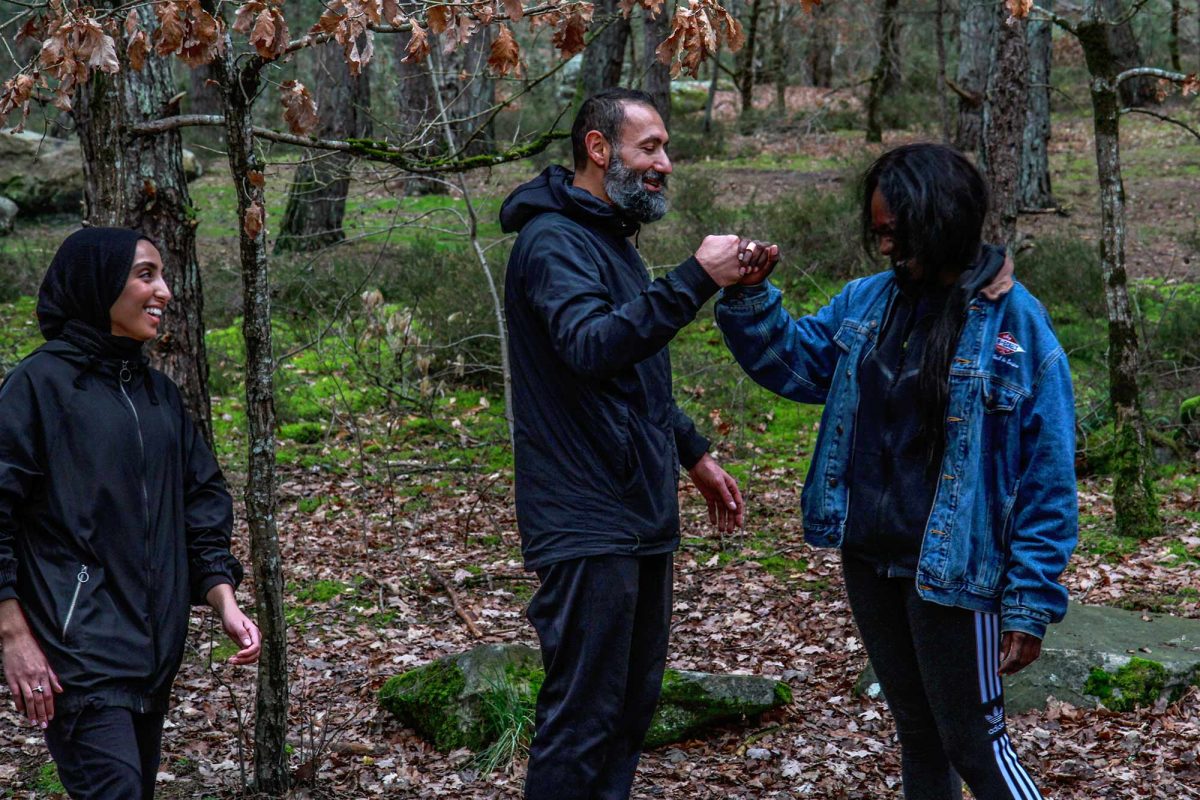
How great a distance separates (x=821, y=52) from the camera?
33938 millimetres

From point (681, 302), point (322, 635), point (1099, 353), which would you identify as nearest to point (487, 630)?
point (322, 635)

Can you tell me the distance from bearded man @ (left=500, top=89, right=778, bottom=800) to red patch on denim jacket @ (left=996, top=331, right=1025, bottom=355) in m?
0.63

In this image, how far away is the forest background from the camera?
4.22m

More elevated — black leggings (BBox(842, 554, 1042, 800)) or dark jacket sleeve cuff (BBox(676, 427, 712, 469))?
dark jacket sleeve cuff (BBox(676, 427, 712, 469))

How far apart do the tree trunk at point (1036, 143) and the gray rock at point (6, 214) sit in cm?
1438

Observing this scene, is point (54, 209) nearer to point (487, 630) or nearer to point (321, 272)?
point (321, 272)

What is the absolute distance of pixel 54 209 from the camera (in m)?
18.3

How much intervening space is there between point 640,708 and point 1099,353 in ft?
28.1

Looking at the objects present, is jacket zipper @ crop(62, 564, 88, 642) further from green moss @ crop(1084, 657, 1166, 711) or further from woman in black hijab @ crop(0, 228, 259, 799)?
green moss @ crop(1084, 657, 1166, 711)

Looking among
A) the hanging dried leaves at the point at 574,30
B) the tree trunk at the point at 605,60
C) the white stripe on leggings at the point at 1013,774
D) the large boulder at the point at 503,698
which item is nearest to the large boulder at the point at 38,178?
the tree trunk at the point at 605,60

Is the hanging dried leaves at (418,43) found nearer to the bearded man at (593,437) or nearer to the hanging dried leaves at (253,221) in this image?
the bearded man at (593,437)

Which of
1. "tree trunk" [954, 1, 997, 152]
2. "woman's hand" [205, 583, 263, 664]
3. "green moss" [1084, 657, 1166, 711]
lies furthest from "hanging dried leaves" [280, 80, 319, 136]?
"tree trunk" [954, 1, 997, 152]

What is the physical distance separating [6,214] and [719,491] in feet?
54.9

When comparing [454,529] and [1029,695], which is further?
[454,529]
